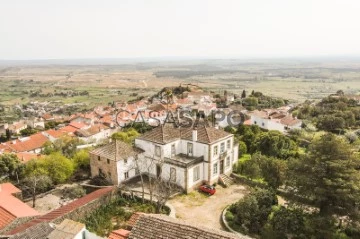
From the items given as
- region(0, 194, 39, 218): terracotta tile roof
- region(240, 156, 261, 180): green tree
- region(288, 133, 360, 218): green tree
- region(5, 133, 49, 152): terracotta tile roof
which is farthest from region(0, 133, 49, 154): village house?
region(288, 133, 360, 218): green tree

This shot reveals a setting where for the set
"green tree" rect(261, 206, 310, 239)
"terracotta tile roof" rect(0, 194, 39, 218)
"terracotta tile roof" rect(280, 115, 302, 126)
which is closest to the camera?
"green tree" rect(261, 206, 310, 239)

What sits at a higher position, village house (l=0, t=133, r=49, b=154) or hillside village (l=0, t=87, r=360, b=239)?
hillside village (l=0, t=87, r=360, b=239)

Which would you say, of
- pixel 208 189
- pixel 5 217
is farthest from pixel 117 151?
pixel 5 217

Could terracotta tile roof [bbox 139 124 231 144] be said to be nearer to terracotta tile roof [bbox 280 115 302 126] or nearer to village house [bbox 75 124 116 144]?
terracotta tile roof [bbox 280 115 302 126]

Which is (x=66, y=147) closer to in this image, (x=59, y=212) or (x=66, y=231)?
(x=59, y=212)

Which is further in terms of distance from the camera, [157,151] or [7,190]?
[157,151]

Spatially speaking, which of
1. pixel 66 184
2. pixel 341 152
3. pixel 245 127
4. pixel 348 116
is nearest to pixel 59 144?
pixel 66 184

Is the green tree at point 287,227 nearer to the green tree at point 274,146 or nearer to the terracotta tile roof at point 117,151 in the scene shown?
the terracotta tile roof at point 117,151
